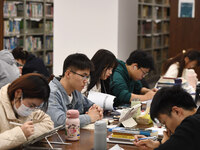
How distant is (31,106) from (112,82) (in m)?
1.90

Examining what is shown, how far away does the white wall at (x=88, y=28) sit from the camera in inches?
213

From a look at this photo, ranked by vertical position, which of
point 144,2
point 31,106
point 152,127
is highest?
point 144,2

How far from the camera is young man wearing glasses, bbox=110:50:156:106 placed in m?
3.82

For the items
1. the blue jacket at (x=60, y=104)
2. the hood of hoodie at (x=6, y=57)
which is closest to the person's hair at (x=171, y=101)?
the blue jacket at (x=60, y=104)

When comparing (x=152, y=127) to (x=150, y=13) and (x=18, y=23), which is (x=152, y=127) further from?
(x=150, y=13)

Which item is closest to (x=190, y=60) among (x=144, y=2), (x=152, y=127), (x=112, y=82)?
(x=112, y=82)

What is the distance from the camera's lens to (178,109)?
1867 mm

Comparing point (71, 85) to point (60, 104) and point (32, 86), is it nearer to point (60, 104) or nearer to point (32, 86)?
point (60, 104)

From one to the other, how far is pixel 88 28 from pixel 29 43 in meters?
2.54

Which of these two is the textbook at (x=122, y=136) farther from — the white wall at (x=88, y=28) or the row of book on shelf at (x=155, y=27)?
the row of book on shelf at (x=155, y=27)

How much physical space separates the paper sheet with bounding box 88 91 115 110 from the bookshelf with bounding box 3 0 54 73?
166 inches

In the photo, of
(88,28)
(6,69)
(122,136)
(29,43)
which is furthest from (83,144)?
(29,43)

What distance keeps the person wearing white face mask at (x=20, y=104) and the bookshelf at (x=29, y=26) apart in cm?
519

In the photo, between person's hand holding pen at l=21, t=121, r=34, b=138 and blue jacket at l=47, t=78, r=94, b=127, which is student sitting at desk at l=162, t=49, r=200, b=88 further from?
person's hand holding pen at l=21, t=121, r=34, b=138
